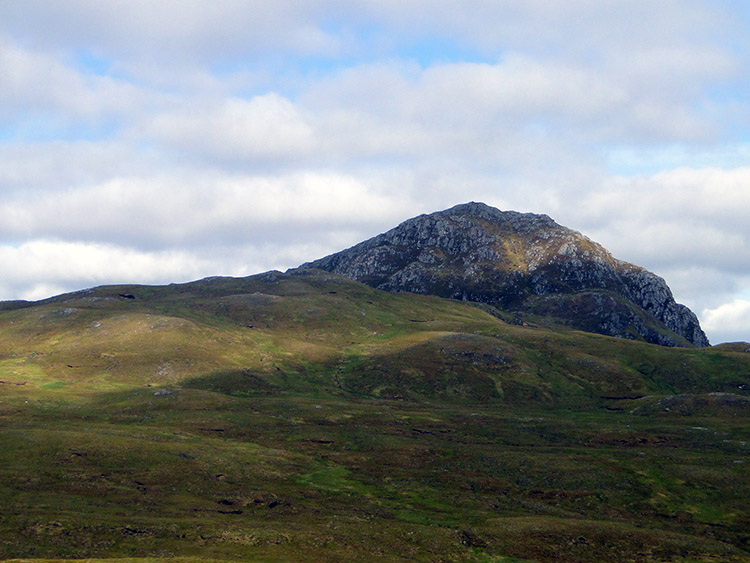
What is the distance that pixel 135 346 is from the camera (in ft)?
646

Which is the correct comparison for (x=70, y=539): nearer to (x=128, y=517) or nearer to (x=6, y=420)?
(x=128, y=517)

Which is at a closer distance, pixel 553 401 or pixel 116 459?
pixel 116 459

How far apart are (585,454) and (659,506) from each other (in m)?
25.5

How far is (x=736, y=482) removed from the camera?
90062mm

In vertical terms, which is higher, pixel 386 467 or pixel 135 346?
pixel 135 346

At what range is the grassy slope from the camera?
63.2m

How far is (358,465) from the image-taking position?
103 m

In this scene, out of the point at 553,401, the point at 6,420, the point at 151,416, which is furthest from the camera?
the point at 553,401

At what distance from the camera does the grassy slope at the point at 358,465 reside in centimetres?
6325

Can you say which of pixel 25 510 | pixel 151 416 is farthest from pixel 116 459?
pixel 151 416

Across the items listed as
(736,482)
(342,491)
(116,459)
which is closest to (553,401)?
(736,482)

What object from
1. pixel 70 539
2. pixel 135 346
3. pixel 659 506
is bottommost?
pixel 659 506

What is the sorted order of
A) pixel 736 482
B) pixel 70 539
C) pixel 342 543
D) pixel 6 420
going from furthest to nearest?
pixel 6 420
pixel 736 482
pixel 342 543
pixel 70 539

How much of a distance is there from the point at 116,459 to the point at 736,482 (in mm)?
95955
